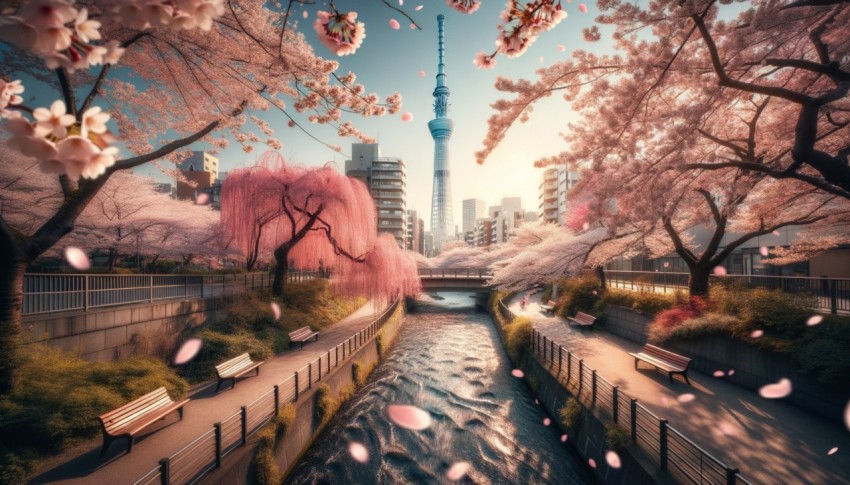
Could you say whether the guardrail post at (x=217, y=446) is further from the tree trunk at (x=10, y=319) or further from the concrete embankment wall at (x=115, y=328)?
the concrete embankment wall at (x=115, y=328)

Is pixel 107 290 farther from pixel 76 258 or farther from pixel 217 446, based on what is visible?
pixel 76 258

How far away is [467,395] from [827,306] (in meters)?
11.6

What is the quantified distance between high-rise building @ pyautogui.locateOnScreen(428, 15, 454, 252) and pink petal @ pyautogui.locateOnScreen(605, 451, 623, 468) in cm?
11507

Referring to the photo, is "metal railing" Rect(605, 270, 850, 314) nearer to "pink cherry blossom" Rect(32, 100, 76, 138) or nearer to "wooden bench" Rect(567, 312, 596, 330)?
"wooden bench" Rect(567, 312, 596, 330)

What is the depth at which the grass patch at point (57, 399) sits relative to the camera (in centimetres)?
540

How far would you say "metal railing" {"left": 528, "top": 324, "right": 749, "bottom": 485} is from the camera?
4.64 meters

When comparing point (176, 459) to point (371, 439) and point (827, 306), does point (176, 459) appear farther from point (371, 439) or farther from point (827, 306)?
point (827, 306)

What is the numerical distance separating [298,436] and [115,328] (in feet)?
19.3

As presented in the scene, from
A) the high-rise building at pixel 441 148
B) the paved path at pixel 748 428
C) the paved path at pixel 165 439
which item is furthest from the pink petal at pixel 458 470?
the high-rise building at pixel 441 148

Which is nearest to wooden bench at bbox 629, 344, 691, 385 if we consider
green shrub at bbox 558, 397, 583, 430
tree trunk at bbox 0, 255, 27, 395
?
green shrub at bbox 558, 397, 583, 430

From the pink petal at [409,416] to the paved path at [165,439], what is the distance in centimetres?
353

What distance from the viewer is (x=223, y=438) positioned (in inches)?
238

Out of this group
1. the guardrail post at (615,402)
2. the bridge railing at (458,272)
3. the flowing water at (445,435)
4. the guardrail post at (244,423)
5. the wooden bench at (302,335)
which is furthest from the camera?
the bridge railing at (458,272)

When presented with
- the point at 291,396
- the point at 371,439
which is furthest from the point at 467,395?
the point at 291,396
